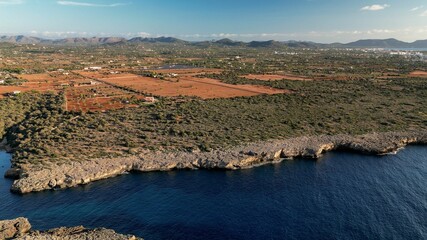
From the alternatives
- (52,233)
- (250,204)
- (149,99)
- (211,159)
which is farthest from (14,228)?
(149,99)

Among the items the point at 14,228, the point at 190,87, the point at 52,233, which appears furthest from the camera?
the point at 190,87

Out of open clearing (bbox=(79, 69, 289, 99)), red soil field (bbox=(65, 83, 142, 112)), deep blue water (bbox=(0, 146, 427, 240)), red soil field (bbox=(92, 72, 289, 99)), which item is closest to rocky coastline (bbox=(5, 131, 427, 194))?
deep blue water (bbox=(0, 146, 427, 240))

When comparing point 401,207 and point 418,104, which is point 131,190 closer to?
point 401,207

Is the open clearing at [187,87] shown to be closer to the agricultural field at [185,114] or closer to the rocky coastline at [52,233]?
the agricultural field at [185,114]

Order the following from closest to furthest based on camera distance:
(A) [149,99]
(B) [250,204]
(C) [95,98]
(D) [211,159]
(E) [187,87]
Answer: (B) [250,204], (D) [211,159], (A) [149,99], (C) [95,98], (E) [187,87]

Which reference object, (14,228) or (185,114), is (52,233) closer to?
(14,228)

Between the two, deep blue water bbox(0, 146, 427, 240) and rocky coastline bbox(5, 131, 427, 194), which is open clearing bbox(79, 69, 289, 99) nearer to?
rocky coastline bbox(5, 131, 427, 194)
